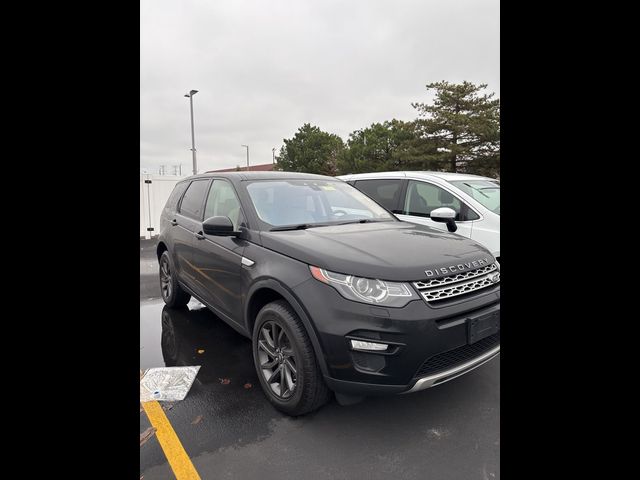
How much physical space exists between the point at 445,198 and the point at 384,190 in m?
1.03

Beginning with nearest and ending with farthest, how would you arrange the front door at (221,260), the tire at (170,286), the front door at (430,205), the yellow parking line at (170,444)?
the yellow parking line at (170,444) → the front door at (221,260) → the tire at (170,286) → the front door at (430,205)

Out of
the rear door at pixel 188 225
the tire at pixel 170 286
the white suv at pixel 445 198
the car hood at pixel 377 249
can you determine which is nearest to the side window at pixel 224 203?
the rear door at pixel 188 225

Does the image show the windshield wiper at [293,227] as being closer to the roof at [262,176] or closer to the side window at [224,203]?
the side window at [224,203]

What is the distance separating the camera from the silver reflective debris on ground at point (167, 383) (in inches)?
112

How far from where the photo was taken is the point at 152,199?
39.9 ft

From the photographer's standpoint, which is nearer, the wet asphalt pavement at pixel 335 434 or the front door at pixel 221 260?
the wet asphalt pavement at pixel 335 434

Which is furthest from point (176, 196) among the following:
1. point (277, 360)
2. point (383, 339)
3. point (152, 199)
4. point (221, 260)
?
point (152, 199)

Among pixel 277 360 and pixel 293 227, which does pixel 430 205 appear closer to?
pixel 293 227

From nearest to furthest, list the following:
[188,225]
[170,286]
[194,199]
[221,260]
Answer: [221,260] < [188,225] < [194,199] < [170,286]

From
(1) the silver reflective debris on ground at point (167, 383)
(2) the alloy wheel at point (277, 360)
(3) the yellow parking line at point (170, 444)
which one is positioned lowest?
(3) the yellow parking line at point (170, 444)

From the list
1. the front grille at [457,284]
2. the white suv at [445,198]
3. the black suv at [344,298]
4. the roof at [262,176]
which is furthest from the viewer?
the white suv at [445,198]
